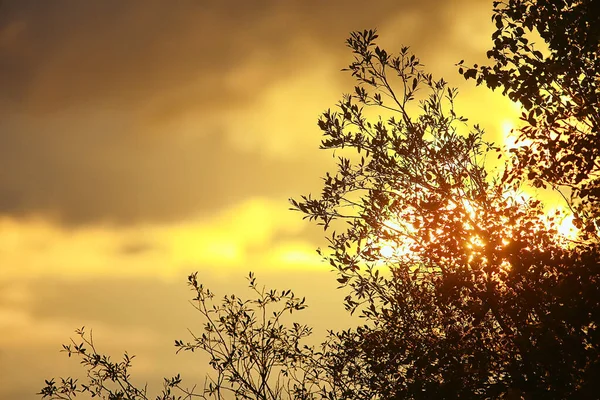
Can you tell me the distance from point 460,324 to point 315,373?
151 inches

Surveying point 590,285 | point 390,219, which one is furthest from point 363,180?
point 590,285

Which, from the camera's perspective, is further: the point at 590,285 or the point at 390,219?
the point at 390,219

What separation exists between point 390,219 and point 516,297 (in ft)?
13.1

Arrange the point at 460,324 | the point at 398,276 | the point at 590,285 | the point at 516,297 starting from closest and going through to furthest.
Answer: the point at 590,285 < the point at 516,297 < the point at 460,324 < the point at 398,276

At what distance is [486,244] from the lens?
16.8m

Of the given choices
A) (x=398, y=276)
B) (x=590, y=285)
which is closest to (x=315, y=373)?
(x=398, y=276)

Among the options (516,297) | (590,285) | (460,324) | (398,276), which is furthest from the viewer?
(398,276)

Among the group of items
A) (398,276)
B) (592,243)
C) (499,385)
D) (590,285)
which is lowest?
(499,385)

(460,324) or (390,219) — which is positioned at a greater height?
(390,219)

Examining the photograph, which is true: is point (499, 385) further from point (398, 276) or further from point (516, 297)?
point (398, 276)

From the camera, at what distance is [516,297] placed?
16.2m

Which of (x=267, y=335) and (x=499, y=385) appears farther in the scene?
(x=267, y=335)

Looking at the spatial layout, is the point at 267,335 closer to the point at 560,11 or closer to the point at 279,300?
the point at 279,300

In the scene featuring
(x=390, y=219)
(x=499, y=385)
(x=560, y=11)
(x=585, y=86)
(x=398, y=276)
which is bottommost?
(x=499, y=385)
